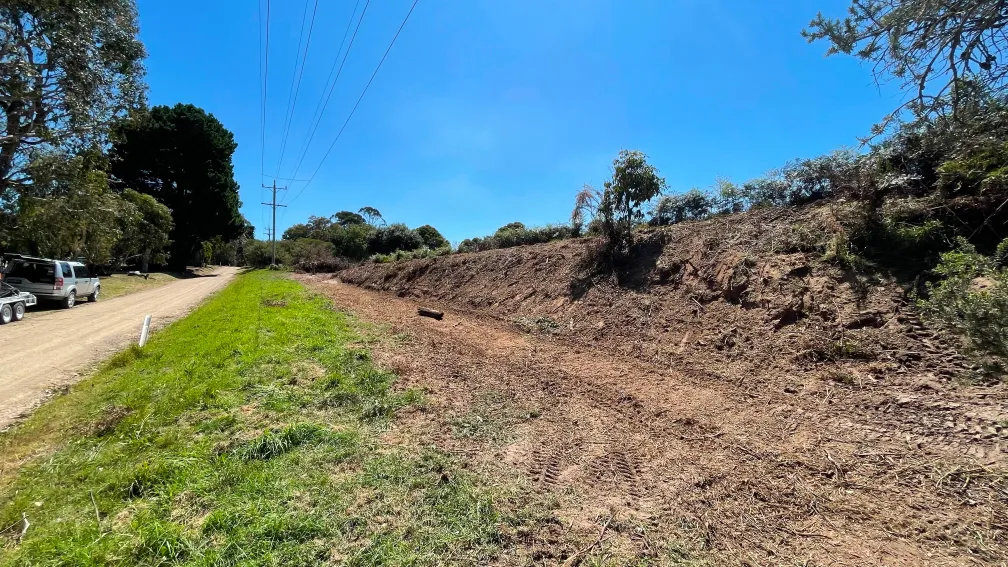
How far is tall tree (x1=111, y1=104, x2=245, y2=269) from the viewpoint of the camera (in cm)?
4053

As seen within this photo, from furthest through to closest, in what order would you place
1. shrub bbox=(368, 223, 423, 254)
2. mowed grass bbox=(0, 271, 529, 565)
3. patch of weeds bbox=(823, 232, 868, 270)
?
1. shrub bbox=(368, 223, 423, 254)
2. patch of weeds bbox=(823, 232, 868, 270)
3. mowed grass bbox=(0, 271, 529, 565)

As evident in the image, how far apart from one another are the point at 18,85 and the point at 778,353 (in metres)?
22.4

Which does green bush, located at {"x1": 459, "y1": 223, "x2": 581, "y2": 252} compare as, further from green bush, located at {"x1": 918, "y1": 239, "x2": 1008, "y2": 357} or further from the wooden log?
green bush, located at {"x1": 918, "y1": 239, "x2": 1008, "y2": 357}

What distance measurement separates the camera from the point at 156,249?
37.0 metres

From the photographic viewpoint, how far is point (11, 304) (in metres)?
11.5

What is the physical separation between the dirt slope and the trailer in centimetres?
1241

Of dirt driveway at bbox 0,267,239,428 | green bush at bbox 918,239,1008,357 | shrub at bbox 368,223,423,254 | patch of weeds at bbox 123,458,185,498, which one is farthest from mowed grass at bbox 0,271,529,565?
shrub at bbox 368,223,423,254

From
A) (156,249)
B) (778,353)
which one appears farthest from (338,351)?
(156,249)

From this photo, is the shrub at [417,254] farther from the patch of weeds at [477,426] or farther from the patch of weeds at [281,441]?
the patch of weeds at [281,441]

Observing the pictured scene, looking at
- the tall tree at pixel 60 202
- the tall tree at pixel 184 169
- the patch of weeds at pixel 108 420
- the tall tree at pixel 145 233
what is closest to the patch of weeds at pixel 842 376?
the patch of weeds at pixel 108 420

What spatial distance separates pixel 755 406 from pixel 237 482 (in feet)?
18.3

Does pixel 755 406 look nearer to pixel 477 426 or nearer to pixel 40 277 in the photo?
pixel 477 426

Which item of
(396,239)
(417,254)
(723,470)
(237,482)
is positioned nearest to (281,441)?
(237,482)

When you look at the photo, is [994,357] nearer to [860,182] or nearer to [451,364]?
[860,182]
